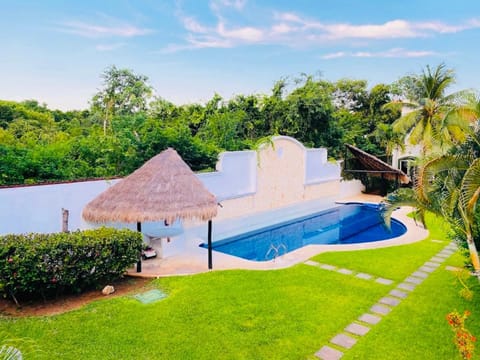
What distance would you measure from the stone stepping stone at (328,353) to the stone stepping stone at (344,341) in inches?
8.6

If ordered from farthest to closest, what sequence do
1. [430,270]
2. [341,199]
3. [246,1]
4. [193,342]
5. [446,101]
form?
[341,199] → [446,101] → [246,1] → [430,270] → [193,342]

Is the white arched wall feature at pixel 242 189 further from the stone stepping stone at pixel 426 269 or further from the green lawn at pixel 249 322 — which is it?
the stone stepping stone at pixel 426 269

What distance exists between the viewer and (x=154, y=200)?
9.65m

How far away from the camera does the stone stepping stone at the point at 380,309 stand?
7.47m

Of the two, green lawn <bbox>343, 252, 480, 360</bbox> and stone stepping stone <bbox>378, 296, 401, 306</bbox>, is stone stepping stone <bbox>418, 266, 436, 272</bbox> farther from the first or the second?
stone stepping stone <bbox>378, 296, 401, 306</bbox>

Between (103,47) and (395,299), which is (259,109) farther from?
(395,299)

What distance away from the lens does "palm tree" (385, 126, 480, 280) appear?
234 inches

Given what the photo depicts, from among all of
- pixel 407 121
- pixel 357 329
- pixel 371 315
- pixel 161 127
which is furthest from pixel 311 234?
pixel 407 121

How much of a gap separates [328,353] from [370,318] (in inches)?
66.1

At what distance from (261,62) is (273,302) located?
19.8 metres

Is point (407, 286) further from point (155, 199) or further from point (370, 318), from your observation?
point (155, 199)

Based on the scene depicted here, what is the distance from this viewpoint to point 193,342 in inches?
246

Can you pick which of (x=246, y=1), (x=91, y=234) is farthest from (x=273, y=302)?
(x=246, y=1)

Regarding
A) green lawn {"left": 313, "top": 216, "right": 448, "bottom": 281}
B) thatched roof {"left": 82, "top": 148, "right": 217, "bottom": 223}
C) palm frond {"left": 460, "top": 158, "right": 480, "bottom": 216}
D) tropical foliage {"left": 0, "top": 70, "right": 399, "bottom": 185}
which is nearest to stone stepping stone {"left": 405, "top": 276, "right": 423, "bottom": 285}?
green lawn {"left": 313, "top": 216, "right": 448, "bottom": 281}
